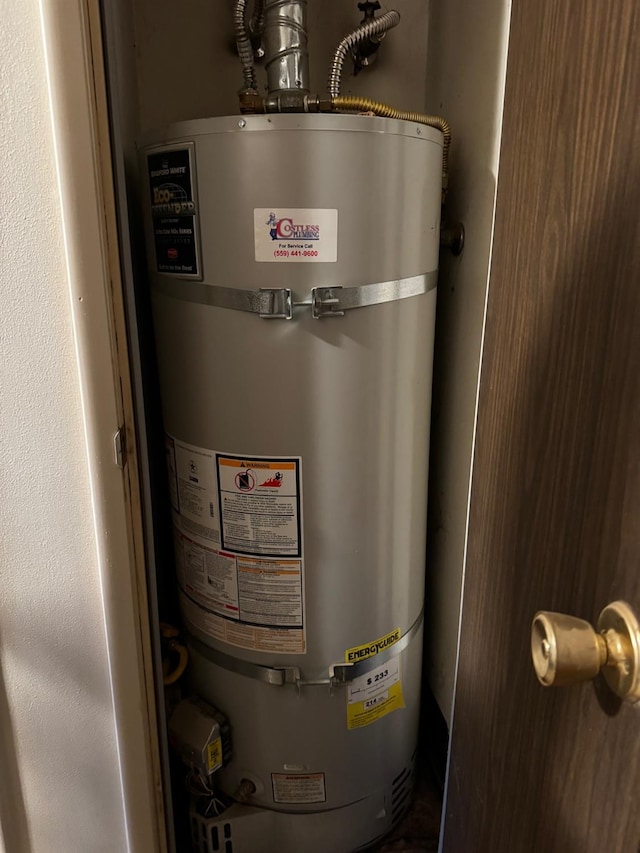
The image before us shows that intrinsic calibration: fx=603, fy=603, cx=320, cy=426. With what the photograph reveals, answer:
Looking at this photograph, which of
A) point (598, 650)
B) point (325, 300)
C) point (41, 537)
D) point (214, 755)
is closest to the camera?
point (598, 650)

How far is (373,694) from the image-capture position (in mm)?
1104

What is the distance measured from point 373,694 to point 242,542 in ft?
1.30

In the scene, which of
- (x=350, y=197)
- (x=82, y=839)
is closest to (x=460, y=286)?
(x=350, y=197)

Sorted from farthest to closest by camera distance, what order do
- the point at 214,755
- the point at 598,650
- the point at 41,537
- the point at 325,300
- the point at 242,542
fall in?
the point at 214,755 → the point at 242,542 → the point at 325,300 → the point at 41,537 → the point at 598,650

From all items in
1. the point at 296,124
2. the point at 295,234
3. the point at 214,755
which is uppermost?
the point at 296,124

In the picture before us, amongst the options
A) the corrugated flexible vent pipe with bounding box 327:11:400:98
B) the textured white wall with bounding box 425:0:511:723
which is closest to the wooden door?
the textured white wall with bounding box 425:0:511:723

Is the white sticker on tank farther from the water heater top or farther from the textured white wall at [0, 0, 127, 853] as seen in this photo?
the water heater top

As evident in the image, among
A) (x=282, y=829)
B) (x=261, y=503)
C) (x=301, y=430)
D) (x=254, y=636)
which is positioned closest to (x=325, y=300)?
(x=301, y=430)

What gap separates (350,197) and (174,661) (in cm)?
92

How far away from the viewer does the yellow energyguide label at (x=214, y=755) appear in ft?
3.53

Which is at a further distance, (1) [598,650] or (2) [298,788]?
(2) [298,788]

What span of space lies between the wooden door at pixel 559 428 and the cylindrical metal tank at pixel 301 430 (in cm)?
32

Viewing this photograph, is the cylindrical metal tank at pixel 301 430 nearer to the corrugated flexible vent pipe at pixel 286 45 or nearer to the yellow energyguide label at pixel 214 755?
the yellow energyguide label at pixel 214 755

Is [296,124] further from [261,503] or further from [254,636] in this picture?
[254,636]
